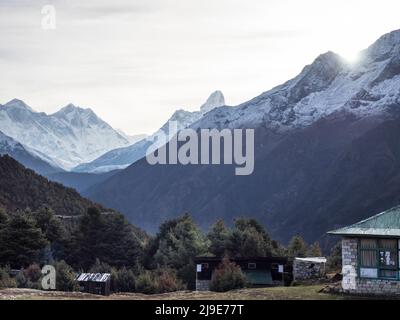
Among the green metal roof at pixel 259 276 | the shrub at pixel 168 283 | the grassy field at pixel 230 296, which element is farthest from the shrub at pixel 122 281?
the grassy field at pixel 230 296

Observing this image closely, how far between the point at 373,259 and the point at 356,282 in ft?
4.07

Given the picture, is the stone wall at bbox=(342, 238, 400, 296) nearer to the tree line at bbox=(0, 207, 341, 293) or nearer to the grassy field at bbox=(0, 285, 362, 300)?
the grassy field at bbox=(0, 285, 362, 300)

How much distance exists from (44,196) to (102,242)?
54549 mm

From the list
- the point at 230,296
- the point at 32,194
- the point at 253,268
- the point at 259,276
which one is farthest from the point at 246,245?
the point at 32,194

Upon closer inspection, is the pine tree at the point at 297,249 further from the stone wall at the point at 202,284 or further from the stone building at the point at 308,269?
the stone building at the point at 308,269

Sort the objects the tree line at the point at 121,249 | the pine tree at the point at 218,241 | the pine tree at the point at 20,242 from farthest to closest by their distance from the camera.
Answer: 1. the pine tree at the point at 20,242
2. the pine tree at the point at 218,241
3. the tree line at the point at 121,249

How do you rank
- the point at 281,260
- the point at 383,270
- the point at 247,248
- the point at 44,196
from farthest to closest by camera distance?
the point at 44,196, the point at 247,248, the point at 281,260, the point at 383,270

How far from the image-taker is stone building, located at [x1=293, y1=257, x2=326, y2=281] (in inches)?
1907

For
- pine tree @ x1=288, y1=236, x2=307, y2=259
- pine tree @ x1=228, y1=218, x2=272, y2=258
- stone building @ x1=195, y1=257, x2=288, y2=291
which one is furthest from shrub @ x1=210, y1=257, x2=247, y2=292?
pine tree @ x1=288, y1=236, x2=307, y2=259

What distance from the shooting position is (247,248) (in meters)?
66.4

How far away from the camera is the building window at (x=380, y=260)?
3419 cm

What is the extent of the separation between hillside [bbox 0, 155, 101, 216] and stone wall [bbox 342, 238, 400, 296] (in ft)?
286
